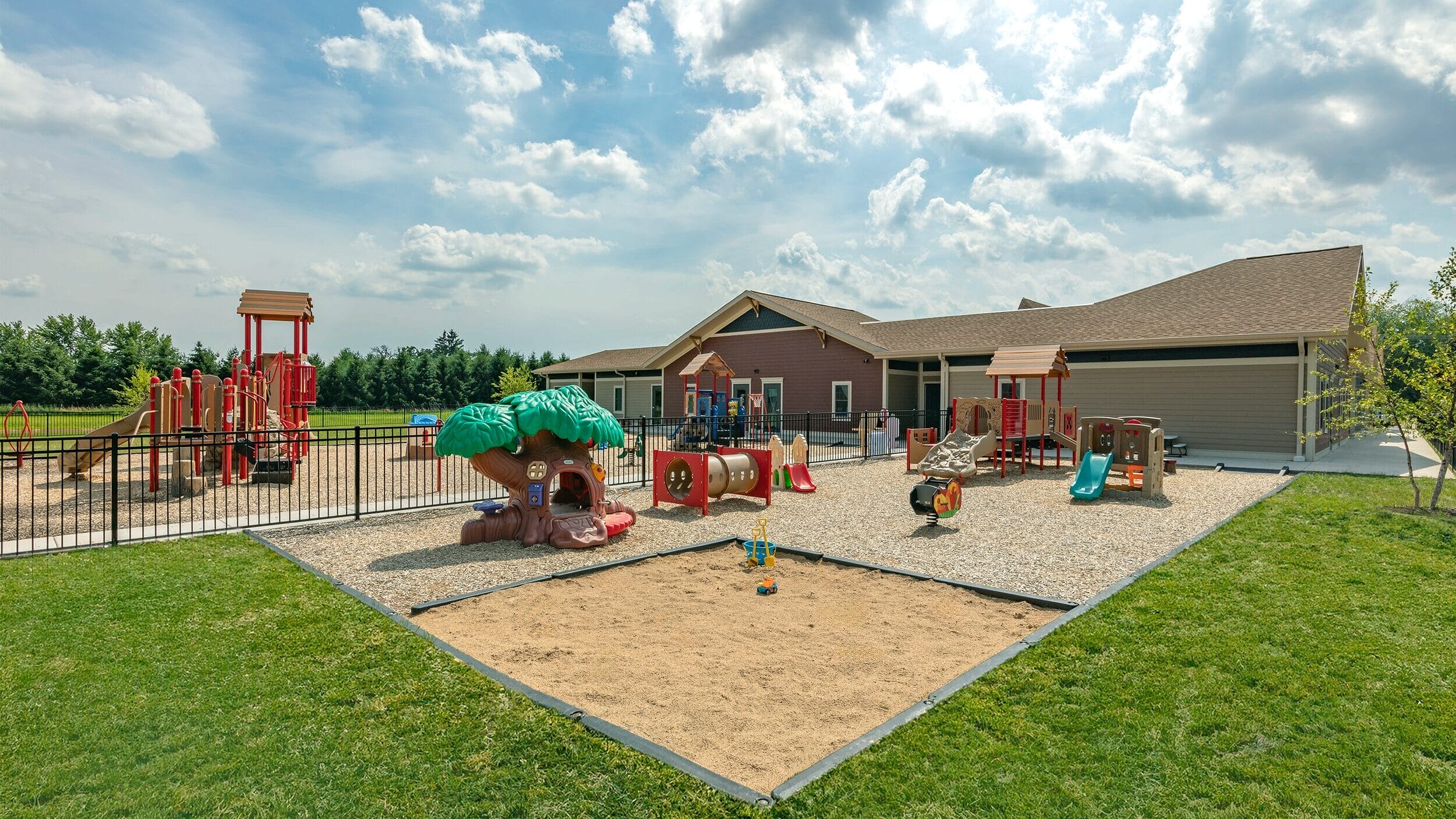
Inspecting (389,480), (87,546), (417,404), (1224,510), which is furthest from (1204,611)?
(417,404)

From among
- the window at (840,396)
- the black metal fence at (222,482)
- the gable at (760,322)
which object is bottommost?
the black metal fence at (222,482)

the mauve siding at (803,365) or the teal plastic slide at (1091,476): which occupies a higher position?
the mauve siding at (803,365)

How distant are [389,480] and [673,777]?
14425mm

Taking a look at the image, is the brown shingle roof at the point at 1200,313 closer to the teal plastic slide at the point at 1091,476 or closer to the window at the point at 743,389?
the window at the point at 743,389

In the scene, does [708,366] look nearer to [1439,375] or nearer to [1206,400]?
[1206,400]

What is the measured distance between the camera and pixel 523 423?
8.30 metres

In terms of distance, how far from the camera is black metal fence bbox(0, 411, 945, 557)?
912cm

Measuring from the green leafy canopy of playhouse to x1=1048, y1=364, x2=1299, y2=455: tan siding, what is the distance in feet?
56.2

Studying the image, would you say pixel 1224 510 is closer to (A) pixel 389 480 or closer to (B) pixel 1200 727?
(B) pixel 1200 727

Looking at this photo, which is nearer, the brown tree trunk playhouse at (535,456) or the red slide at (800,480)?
the brown tree trunk playhouse at (535,456)

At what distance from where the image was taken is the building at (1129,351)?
1761 centimetres

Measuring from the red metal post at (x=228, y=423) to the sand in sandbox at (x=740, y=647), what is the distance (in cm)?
986

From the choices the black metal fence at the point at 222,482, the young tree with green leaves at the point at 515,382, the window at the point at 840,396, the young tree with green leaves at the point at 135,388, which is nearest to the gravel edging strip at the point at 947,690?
the black metal fence at the point at 222,482

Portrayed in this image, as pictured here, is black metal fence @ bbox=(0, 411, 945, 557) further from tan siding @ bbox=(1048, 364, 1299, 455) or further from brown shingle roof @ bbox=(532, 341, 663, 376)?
brown shingle roof @ bbox=(532, 341, 663, 376)
